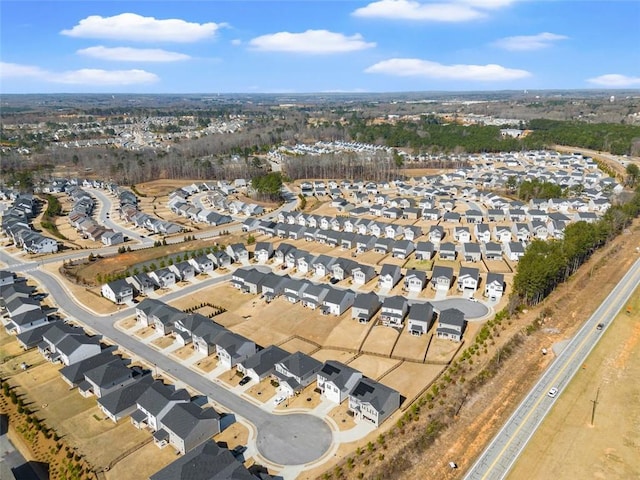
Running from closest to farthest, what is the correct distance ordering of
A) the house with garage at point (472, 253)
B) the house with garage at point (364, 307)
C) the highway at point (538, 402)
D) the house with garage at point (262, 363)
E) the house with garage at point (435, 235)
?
the highway at point (538, 402) < the house with garage at point (262, 363) < the house with garage at point (364, 307) < the house with garage at point (472, 253) < the house with garage at point (435, 235)


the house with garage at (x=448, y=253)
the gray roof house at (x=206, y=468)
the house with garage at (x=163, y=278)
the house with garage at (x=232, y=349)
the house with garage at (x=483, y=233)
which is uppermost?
the house with garage at (x=483, y=233)

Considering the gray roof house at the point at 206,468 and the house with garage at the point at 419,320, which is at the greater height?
the house with garage at the point at 419,320

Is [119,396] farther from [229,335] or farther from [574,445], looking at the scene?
[574,445]

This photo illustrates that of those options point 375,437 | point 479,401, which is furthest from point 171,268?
point 479,401

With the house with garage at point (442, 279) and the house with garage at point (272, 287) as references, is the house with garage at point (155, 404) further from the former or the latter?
the house with garage at point (442, 279)

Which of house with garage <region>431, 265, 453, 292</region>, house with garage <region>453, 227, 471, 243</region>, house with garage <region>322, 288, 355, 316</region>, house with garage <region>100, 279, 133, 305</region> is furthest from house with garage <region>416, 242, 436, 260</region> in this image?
house with garage <region>100, 279, 133, 305</region>

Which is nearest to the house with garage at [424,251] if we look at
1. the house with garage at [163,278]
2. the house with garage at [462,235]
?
the house with garage at [462,235]

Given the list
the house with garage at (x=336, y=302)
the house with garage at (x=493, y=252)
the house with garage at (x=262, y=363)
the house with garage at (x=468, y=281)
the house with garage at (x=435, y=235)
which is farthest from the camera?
the house with garage at (x=435, y=235)
